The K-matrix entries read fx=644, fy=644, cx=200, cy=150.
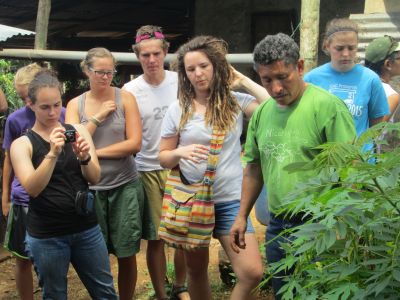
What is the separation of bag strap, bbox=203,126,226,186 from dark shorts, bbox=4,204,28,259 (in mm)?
1521

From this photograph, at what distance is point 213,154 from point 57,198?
915 millimetres

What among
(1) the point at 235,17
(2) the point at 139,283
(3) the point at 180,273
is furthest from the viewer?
(1) the point at 235,17

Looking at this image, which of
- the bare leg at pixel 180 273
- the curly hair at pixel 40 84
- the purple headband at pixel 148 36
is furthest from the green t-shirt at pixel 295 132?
the bare leg at pixel 180 273

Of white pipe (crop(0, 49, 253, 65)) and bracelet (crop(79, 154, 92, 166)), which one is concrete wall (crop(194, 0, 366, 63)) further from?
bracelet (crop(79, 154, 92, 166))

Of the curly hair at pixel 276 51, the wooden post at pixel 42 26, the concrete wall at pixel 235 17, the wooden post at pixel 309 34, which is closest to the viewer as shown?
the curly hair at pixel 276 51

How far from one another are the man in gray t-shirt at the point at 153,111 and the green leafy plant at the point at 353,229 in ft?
8.61

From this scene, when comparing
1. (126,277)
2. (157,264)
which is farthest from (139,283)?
(126,277)

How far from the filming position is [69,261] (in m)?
3.77

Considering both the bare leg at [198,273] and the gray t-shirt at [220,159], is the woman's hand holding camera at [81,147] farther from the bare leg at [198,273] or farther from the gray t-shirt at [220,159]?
the bare leg at [198,273]

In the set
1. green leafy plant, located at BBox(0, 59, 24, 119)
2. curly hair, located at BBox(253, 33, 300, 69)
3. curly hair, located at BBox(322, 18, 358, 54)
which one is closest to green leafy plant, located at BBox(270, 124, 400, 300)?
curly hair, located at BBox(253, 33, 300, 69)

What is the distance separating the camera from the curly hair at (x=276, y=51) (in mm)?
3012

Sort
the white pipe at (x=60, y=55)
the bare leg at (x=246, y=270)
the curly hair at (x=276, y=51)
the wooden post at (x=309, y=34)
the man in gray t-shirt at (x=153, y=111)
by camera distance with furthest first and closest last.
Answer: the white pipe at (x=60, y=55)
the wooden post at (x=309, y=34)
the man in gray t-shirt at (x=153, y=111)
the bare leg at (x=246, y=270)
the curly hair at (x=276, y=51)

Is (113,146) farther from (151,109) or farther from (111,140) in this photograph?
(151,109)

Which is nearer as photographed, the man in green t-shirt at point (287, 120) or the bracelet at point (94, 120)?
the man in green t-shirt at point (287, 120)
